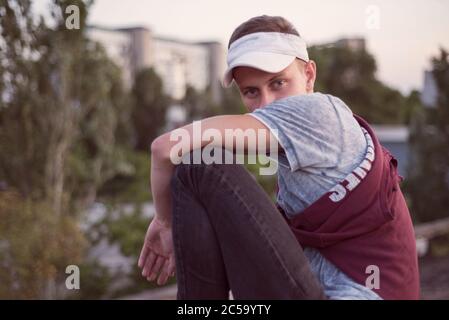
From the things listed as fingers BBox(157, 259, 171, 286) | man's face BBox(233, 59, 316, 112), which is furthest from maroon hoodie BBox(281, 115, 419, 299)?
fingers BBox(157, 259, 171, 286)

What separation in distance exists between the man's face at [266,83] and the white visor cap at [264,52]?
0.03 metres

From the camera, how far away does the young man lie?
4.94ft

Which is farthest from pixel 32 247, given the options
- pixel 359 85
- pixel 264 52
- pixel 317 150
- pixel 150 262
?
pixel 359 85

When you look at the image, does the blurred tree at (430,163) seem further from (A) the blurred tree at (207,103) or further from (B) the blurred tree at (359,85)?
(B) the blurred tree at (359,85)

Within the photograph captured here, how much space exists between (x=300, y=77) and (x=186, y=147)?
501mm

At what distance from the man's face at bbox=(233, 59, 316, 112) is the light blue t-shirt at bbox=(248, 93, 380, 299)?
17 cm

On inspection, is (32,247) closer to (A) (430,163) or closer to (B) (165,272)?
(B) (165,272)

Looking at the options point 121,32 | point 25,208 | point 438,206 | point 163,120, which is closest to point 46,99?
point 25,208

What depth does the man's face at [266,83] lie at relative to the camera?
1.78 metres

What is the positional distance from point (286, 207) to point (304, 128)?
293 millimetres

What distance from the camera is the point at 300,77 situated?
1855 mm

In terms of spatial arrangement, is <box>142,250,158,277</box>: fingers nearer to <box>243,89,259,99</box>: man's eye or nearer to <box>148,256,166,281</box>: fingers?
<box>148,256,166,281</box>: fingers

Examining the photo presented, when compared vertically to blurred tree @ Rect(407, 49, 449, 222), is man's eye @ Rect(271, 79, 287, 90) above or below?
above
